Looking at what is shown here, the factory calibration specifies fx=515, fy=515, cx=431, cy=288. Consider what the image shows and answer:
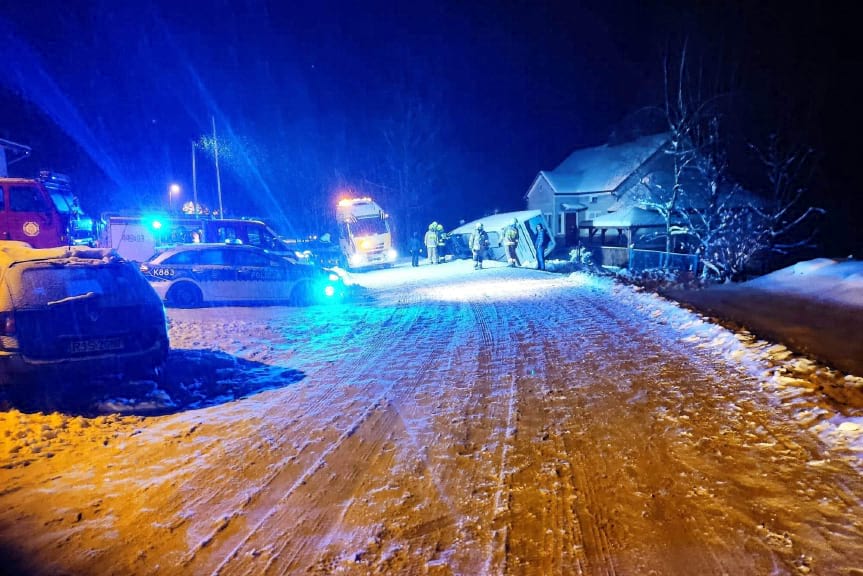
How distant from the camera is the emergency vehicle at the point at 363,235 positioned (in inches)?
1140

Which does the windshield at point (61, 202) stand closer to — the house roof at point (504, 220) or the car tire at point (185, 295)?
the car tire at point (185, 295)

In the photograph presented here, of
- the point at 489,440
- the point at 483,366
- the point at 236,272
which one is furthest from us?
the point at 236,272

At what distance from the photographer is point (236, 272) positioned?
43.3 ft

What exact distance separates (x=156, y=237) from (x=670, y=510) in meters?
20.9

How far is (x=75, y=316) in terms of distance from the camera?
5.72 metres

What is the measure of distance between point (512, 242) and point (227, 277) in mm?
15713

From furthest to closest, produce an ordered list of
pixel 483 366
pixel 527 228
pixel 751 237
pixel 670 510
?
pixel 527 228, pixel 751 237, pixel 483 366, pixel 670 510

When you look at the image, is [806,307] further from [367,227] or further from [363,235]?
[367,227]

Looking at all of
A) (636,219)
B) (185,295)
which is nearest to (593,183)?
(636,219)

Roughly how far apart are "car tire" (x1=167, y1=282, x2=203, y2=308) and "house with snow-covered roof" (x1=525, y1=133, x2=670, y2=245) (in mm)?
28559

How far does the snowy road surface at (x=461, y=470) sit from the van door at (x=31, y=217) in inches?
426

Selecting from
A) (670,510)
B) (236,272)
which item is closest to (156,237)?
(236,272)

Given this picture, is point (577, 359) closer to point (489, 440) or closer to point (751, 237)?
point (489, 440)

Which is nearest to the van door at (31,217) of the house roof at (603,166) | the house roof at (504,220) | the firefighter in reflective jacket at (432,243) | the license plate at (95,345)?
the license plate at (95,345)
